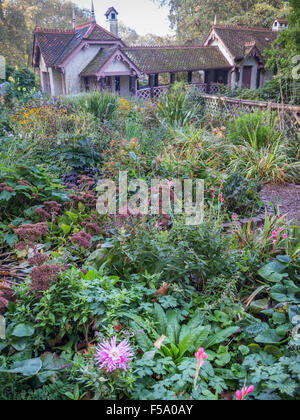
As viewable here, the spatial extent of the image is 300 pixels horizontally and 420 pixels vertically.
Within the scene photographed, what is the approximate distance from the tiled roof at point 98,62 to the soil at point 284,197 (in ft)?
42.0

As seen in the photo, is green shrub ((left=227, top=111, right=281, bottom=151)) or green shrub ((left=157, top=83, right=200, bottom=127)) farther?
green shrub ((left=157, top=83, right=200, bottom=127))

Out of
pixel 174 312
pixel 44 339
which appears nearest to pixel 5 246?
pixel 44 339

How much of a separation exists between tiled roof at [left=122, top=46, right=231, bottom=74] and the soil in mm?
13524

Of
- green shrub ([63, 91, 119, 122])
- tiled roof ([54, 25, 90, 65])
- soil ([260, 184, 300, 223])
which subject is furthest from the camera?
tiled roof ([54, 25, 90, 65])

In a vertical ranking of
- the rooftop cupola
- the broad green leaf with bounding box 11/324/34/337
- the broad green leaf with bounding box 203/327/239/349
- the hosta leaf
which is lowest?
the broad green leaf with bounding box 203/327/239/349

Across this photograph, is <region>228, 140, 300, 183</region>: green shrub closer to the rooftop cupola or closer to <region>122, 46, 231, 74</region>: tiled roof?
<region>122, 46, 231, 74</region>: tiled roof

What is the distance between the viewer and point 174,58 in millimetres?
18047

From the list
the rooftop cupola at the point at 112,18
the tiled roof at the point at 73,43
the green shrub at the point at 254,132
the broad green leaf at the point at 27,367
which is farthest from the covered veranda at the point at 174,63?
the broad green leaf at the point at 27,367

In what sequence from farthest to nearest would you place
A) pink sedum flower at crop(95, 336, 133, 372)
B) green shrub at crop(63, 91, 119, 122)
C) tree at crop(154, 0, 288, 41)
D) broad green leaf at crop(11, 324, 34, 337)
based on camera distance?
tree at crop(154, 0, 288, 41)
green shrub at crop(63, 91, 119, 122)
broad green leaf at crop(11, 324, 34, 337)
pink sedum flower at crop(95, 336, 133, 372)

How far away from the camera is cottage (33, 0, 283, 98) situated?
16.3 meters

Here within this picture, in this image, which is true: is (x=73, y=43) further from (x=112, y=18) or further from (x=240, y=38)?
(x=240, y=38)

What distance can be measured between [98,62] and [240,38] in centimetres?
939

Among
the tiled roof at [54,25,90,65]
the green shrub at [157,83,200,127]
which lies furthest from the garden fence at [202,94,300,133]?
the tiled roof at [54,25,90,65]

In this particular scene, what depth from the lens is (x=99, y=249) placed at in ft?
8.10
